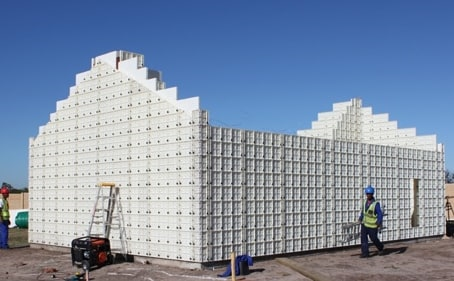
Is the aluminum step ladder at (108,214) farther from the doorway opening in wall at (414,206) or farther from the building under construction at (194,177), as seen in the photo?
the doorway opening in wall at (414,206)

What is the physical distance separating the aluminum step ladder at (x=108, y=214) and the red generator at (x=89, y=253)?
45.9 inches

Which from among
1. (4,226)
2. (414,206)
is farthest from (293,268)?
(4,226)

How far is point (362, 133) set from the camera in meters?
23.7

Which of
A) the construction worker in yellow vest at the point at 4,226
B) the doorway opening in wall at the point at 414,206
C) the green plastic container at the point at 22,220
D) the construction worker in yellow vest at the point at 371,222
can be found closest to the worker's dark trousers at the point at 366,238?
the construction worker in yellow vest at the point at 371,222

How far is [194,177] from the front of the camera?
15.0m

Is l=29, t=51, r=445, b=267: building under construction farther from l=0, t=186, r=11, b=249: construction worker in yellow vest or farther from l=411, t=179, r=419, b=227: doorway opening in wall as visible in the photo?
l=0, t=186, r=11, b=249: construction worker in yellow vest

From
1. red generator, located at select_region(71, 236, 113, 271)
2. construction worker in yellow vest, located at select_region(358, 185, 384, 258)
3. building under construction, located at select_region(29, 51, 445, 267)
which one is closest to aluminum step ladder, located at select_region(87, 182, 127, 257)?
building under construction, located at select_region(29, 51, 445, 267)

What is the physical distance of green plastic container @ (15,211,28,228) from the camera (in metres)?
32.8

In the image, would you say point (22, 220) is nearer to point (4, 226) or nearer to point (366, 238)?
point (4, 226)

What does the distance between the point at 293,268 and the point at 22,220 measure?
22674 mm

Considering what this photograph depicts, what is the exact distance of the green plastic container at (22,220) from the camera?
32.8 m

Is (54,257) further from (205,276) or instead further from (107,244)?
(205,276)

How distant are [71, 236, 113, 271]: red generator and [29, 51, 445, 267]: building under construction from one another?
1.13m

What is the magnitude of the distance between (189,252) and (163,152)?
9.14 feet
